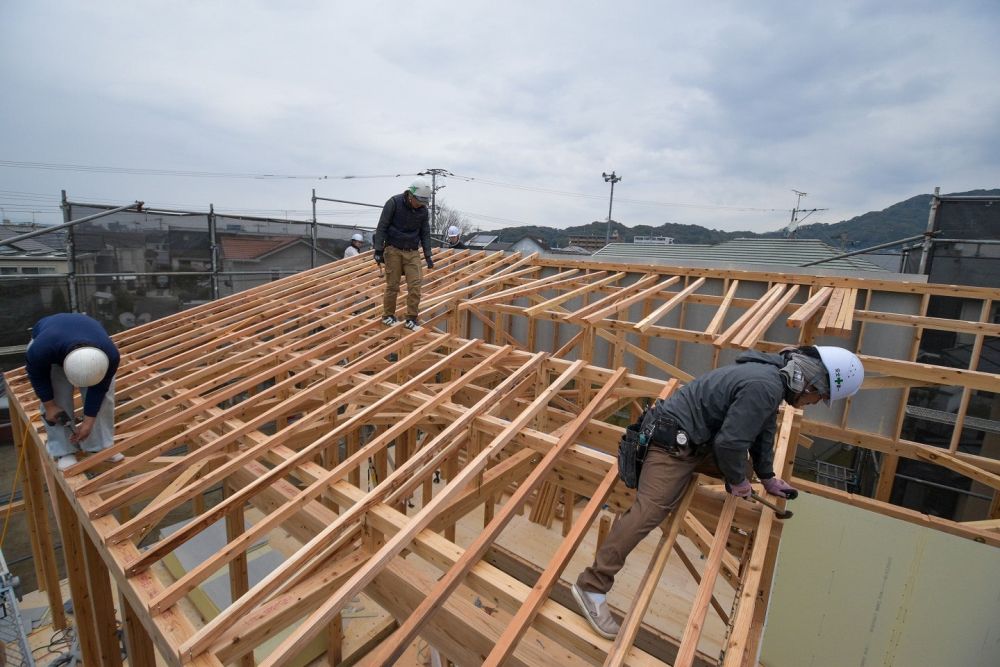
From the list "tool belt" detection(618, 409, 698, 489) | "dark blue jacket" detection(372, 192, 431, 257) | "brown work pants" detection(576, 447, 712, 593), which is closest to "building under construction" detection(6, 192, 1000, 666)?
"brown work pants" detection(576, 447, 712, 593)

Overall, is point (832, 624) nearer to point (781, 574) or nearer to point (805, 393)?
point (781, 574)

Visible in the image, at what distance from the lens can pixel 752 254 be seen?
10.9 m

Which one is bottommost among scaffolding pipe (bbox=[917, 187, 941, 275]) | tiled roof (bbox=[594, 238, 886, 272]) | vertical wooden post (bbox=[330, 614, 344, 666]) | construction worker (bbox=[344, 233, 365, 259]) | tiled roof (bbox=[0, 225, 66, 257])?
vertical wooden post (bbox=[330, 614, 344, 666])

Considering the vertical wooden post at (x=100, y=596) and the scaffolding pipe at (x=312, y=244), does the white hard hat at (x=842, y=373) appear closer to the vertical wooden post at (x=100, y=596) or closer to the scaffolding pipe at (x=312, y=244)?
the vertical wooden post at (x=100, y=596)

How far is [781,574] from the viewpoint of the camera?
402cm

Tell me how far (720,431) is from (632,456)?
21.8 inches

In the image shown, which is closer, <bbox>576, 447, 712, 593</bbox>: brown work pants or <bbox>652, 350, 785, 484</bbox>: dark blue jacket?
<bbox>652, 350, 785, 484</bbox>: dark blue jacket

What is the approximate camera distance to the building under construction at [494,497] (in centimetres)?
234

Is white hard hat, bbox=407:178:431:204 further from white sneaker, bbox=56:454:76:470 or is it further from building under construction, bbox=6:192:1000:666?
white sneaker, bbox=56:454:76:470

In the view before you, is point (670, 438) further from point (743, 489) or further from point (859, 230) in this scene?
point (859, 230)

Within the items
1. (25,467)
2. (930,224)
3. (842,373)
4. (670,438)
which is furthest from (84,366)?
(930,224)

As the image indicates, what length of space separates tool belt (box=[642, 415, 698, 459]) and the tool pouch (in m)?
0.06

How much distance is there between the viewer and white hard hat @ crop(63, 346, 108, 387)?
126 inches

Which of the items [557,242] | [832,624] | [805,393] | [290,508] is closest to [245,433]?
[290,508]
